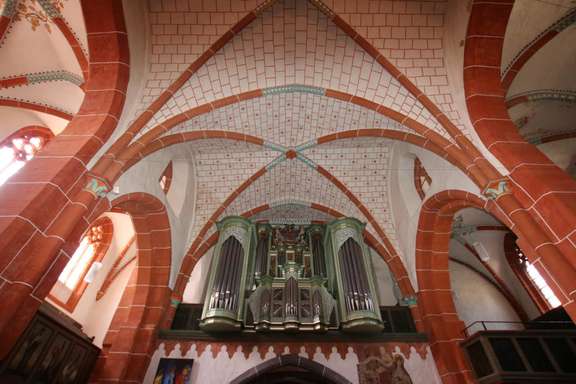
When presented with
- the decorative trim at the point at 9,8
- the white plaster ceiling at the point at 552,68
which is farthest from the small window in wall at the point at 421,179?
the decorative trim at the point at 9,8

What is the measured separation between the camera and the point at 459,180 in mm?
6684

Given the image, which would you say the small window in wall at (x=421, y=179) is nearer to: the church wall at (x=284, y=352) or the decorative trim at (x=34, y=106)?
the church wall at (x=284, y=352)

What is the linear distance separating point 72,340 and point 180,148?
503 centimetres

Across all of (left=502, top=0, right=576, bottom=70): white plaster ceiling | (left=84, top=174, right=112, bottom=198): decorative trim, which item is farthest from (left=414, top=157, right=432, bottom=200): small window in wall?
(left=84, top=174, right=112, bottom=198): decorative trim

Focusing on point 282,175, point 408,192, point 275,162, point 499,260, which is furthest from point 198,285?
point 499,260

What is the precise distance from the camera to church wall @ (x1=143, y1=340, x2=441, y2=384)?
695 centimetres

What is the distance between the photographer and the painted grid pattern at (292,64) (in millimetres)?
6570

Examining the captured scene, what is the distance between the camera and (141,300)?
300 inches

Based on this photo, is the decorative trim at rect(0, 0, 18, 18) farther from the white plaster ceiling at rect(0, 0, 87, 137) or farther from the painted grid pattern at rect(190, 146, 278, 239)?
the painted grid pattern at rect(190, 146, 278, 239)

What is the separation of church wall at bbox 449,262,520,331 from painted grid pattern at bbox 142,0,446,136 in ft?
23.8

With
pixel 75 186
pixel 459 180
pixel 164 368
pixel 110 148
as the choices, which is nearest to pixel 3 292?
pixel 75 186

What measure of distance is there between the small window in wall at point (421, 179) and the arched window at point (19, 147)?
996cm

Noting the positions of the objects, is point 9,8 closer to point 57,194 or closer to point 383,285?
point 57,194

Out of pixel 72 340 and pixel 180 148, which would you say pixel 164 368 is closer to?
pixel 72 340
